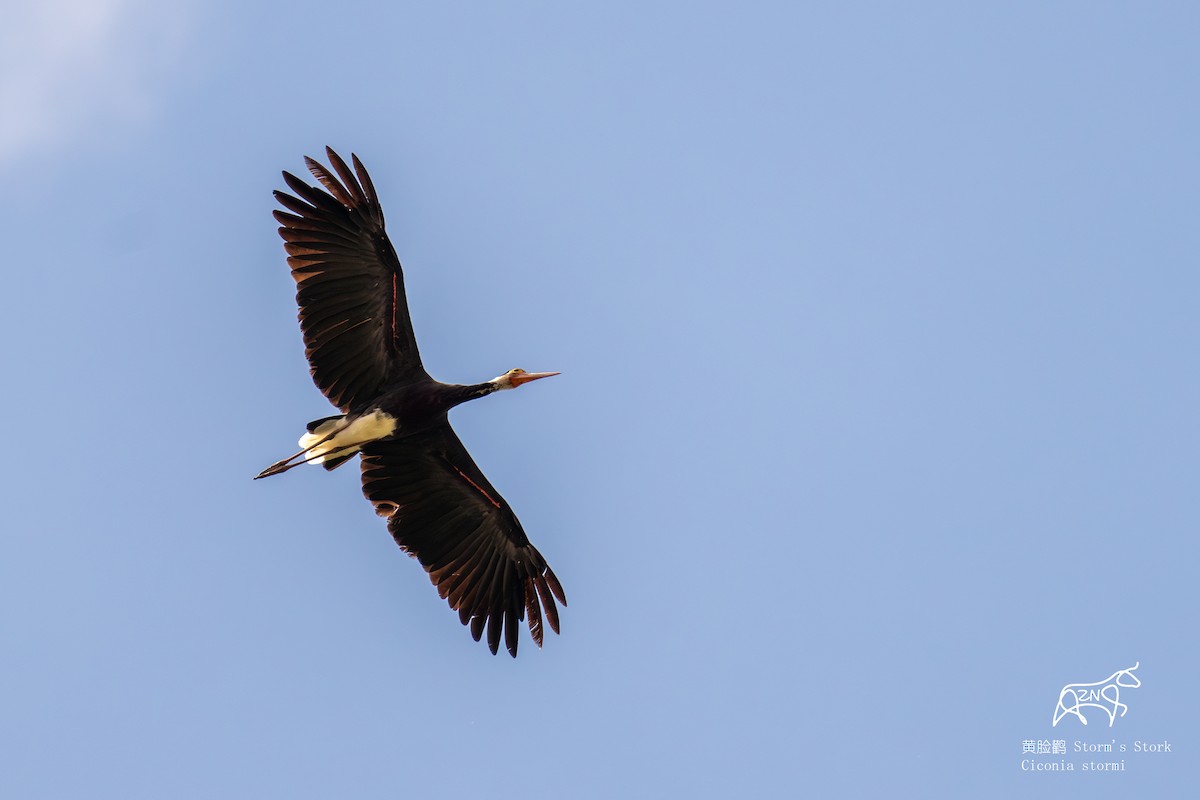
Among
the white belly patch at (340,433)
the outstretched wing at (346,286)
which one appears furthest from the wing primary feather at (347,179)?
the white belly patch at (340,433)

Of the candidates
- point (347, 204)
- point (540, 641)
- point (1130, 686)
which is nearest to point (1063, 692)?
point (1130, 686)

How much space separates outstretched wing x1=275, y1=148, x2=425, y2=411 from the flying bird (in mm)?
13

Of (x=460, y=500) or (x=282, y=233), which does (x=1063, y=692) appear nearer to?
(x=460, y=500)

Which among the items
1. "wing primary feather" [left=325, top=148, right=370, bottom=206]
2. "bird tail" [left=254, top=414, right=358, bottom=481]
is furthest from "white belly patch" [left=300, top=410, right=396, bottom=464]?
"wing primary feather" [left=325, top=148, right=370, bottom=206]

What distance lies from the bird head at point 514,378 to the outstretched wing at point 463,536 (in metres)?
0.94

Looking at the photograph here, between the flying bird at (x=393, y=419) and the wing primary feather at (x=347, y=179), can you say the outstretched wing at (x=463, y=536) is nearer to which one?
the flying bird at (x=393, y=419)

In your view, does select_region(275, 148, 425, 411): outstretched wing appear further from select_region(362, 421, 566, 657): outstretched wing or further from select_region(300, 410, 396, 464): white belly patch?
select_region(362, 421, 566, 657): outstretched wing

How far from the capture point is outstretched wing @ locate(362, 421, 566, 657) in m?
23.8

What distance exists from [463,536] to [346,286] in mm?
4044

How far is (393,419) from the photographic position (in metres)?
22.8

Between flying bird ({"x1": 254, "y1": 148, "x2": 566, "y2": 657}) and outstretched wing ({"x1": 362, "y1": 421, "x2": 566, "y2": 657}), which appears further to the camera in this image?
outstretched wing ({"x1": 362, "y1": 421, "x2": 566, "y2": 657})

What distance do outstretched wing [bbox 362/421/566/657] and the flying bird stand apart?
0.6 inches

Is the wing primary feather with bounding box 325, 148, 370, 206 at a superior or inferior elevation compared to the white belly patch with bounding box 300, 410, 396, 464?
superior

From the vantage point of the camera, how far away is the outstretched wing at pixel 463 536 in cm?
2377
